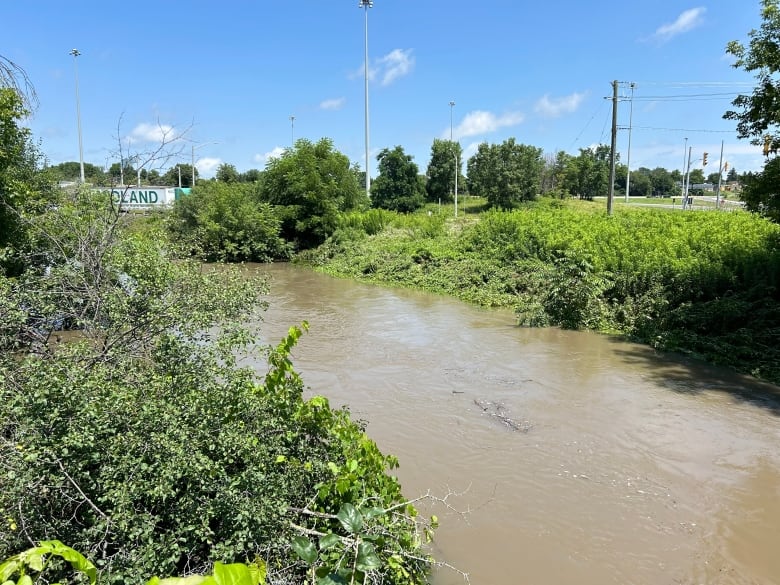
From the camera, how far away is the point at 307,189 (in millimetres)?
26812

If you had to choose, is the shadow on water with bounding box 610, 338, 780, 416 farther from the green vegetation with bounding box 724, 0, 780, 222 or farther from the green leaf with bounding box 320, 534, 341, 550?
the green leaf with bounding box 320, 534, 341, 550

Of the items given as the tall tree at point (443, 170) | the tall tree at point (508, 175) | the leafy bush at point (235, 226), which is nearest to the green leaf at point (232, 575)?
the leafy bush at point (235, 226)

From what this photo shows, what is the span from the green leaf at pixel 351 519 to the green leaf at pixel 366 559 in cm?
9

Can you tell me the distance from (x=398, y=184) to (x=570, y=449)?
1529 inches

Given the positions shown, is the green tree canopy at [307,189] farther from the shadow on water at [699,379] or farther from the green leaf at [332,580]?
the green leaf at [332,580]

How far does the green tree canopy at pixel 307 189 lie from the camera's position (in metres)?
26.8

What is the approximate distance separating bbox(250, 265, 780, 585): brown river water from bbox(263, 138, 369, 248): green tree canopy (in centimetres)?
1616

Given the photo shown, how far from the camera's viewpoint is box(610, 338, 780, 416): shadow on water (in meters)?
8.19

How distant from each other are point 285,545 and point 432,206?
42.9 m

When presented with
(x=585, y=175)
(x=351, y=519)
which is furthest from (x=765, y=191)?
(x=585, y=175)

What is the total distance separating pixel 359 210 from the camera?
30.6 meters

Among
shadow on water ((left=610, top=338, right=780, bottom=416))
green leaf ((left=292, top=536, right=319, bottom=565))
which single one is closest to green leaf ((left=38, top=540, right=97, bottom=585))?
green leaf ((left=292, top=536, right=319, bottom=565))

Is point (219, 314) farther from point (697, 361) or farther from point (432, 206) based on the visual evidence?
point (432, 206)

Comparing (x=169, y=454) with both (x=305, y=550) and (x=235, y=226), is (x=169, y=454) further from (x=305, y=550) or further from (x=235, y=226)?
(x=235, y=226)
